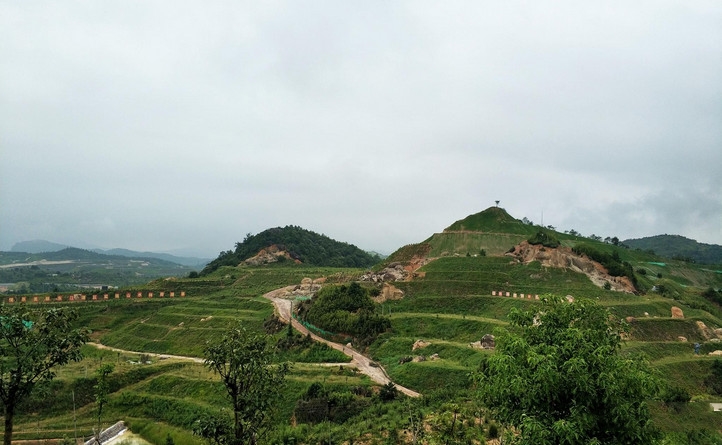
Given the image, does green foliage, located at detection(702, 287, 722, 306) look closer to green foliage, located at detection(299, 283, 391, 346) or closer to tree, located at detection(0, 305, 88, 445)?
green foliage, located at detection(299, 283, 391, 346)

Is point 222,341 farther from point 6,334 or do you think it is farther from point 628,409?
point 628,409

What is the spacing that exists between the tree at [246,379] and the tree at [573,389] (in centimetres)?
826

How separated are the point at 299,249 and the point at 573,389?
142m

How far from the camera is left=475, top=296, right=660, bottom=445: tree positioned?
38.5ft

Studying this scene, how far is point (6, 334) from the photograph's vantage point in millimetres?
15336

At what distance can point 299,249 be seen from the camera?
15162 centimetres

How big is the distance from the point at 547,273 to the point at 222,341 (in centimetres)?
6701

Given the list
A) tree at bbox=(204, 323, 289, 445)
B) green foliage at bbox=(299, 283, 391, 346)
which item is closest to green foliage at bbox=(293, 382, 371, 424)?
tree at bbox=(204, 323, 289, 445)

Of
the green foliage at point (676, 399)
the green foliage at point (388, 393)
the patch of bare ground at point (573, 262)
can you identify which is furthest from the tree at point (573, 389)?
the patch of bare ground at point (573, 262)

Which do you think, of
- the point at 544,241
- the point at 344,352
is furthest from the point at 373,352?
the point at 544,241

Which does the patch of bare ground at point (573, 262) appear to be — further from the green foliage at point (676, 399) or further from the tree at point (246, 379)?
the tree at point (246, 379)

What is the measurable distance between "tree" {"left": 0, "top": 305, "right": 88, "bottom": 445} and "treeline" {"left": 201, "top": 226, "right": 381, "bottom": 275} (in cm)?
12551

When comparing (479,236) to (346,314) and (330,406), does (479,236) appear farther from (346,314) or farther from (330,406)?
(330,406)

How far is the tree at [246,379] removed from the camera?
15.8 meters
